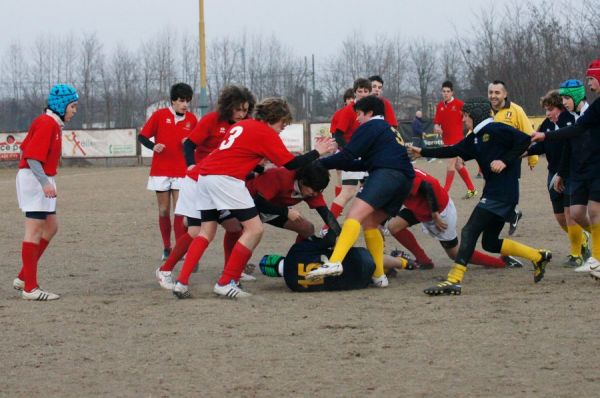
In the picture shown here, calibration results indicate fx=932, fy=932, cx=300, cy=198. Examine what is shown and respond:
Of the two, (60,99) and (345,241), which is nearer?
(345,241)

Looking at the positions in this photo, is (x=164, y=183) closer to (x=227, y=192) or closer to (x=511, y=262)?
(x=227, y=192)

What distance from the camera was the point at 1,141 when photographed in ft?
132

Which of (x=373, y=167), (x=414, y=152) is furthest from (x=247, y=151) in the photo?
(x=414, y=152)

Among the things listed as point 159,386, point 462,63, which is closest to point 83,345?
point 159,386

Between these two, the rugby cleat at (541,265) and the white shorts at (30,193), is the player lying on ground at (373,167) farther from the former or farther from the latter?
the white shorts at (30,193)

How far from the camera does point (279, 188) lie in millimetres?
8367

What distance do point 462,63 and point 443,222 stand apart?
42450 mm

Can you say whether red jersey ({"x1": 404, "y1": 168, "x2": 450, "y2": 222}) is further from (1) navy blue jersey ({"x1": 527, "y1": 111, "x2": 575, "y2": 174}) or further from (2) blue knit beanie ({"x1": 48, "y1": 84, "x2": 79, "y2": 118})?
(2) blue knit beanie ({"x1": 48, "y1": 84, "x2": 79, "y2": 118})

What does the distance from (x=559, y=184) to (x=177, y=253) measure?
382 cm

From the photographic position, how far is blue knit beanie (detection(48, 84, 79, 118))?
8.00 meters

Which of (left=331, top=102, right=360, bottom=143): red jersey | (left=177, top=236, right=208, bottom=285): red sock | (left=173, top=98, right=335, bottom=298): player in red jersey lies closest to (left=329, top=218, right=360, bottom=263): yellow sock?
(left=173, top=98, right=335, bottom=298): player in red jersey

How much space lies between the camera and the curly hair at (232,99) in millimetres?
8711

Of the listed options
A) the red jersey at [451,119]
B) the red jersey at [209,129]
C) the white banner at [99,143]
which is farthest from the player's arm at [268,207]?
the white banner at [99,143]

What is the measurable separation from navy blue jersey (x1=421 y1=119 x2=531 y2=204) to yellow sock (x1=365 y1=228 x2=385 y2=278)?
41.0 inches
